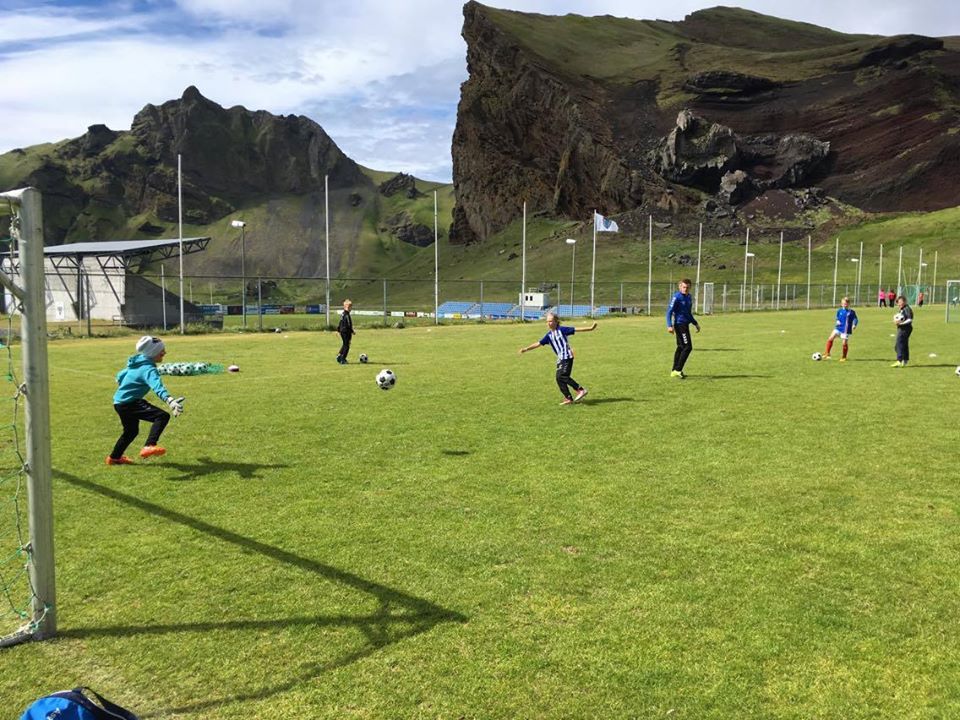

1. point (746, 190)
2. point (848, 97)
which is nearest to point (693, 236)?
point (746, 190)

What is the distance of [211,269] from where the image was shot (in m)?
173

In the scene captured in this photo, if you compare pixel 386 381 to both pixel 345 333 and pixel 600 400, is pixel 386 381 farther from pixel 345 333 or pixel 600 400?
pixel 345 333

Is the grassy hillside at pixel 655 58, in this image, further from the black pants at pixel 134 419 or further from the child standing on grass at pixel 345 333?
the black pants at pixel 134 419

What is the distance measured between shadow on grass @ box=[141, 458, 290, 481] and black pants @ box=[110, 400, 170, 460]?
34 cm

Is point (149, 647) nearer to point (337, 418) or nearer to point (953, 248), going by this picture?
point (337, 418)

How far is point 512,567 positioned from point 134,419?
18.5 feet

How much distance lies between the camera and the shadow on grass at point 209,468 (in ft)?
26.4

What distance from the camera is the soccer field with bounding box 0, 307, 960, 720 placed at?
376 centimetres

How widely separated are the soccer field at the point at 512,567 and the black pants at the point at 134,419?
0.32 meters

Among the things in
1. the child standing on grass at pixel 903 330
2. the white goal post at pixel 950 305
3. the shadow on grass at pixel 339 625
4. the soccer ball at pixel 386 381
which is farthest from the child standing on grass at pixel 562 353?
the white goal post at pixel 950 305

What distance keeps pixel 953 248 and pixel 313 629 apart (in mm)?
121689

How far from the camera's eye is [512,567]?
5324mm

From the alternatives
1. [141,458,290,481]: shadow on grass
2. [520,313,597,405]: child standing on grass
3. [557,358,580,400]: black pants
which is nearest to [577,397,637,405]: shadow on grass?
[520,313,597,405]: child standing on grass

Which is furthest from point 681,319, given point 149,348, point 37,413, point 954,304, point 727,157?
point 727,157
